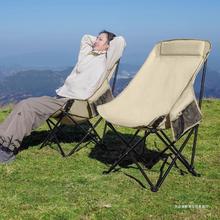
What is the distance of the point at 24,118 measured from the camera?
20.4 feet

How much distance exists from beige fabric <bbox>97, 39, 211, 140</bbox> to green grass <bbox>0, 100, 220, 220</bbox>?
688 millimetres

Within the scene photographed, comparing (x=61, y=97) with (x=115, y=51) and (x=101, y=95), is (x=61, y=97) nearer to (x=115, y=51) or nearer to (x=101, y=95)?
(x=101, y=95)

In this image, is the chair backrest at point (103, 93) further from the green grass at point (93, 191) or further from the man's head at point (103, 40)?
the green grass at point (93, 191)

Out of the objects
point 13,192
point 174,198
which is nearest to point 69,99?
point 13,192

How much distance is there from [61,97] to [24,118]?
0.95 meters

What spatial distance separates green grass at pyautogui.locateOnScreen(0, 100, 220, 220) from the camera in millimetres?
4410

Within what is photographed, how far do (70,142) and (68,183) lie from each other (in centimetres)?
202

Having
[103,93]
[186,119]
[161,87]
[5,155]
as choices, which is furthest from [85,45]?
[186,119]

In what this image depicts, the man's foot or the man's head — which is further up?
the man's head

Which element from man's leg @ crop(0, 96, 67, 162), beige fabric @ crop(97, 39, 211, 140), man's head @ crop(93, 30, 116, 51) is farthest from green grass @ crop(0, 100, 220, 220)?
man's head @ crop(93, 30, 116, 51)

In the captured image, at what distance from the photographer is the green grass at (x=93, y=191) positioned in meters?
4.41

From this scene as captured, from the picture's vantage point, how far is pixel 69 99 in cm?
659

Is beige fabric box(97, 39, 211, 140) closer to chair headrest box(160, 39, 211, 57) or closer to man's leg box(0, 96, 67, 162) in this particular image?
chair headrest box(160, 39, 211, 57)

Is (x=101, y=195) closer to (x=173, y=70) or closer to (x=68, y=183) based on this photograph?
(x=68, y=183)
